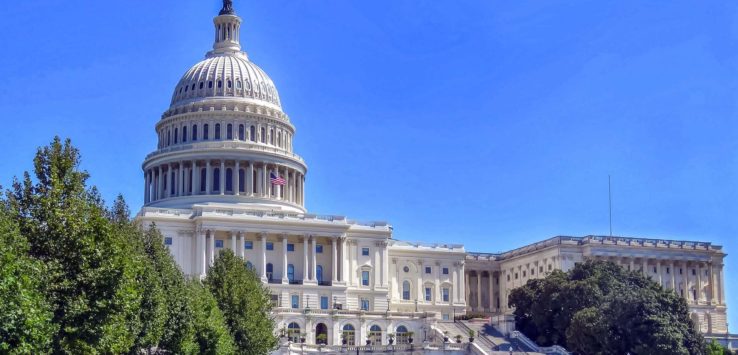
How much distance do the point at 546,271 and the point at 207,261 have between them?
181ft

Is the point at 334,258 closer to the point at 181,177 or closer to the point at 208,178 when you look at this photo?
the point at 208,178

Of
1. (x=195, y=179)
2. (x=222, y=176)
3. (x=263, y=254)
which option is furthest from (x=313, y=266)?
(x=195, y=179)

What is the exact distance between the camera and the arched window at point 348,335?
497 ft

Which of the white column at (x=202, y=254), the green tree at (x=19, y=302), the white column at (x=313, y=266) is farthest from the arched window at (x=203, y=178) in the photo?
the green tree at (x=19, y=302)

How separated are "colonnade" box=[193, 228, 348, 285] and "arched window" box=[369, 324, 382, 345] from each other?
1779 cm

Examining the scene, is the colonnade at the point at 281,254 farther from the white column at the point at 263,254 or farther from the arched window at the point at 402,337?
the arched window at the point at 402,337

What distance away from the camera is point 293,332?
147750mm

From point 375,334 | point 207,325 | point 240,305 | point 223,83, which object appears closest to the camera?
point 207,325

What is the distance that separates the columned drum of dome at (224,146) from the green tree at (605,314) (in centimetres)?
4571

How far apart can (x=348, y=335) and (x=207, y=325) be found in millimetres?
61329

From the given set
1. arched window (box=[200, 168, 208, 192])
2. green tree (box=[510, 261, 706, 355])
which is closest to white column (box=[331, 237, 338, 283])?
arched window (box=[200, 168, 208, 192])

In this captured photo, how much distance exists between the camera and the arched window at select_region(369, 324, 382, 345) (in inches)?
6010

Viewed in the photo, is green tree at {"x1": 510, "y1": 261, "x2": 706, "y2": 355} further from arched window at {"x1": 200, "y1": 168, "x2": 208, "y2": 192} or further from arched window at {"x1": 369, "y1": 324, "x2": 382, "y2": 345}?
arched window at {"x1": 200, "y1": 168, "x2": 208, "y2": 192}

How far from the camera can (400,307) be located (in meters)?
187
